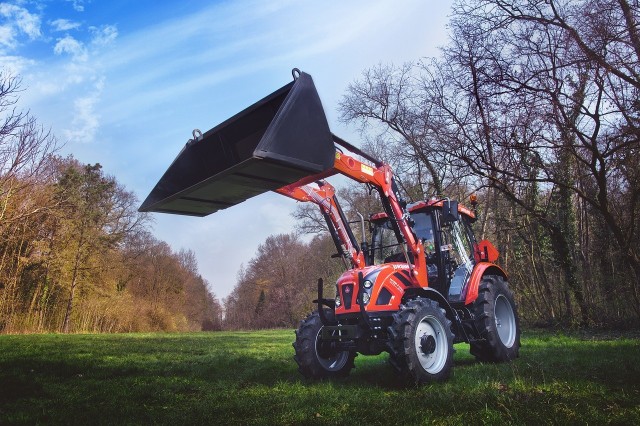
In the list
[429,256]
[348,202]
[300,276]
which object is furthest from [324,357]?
[300,276]

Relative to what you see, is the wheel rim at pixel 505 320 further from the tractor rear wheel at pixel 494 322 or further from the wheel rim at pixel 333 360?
the wheel rim at pixel 333 360

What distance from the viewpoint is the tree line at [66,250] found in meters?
17.3

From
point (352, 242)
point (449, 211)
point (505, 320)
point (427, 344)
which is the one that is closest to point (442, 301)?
point (427, 344)

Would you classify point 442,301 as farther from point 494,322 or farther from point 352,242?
point 352,242

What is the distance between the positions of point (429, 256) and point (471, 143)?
5944 millimetres

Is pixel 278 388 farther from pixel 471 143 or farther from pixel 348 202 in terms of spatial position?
pixel 348 202

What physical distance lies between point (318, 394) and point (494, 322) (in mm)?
3343

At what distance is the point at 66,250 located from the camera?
26.7m

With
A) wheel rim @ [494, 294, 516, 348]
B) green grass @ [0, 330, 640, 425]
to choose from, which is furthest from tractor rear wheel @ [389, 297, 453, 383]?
wheel rim @ [494, 294, 516, 348]

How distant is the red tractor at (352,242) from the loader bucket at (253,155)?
12 mm

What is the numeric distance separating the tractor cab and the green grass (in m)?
1.31

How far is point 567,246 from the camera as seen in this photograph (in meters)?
14.1

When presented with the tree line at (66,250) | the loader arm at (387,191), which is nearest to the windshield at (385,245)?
the loader arm at (387,191)

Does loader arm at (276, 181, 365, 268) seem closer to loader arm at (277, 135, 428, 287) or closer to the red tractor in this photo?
the red tractor
